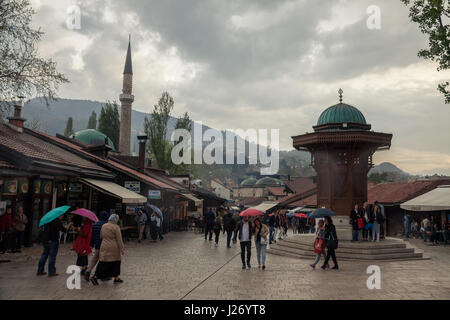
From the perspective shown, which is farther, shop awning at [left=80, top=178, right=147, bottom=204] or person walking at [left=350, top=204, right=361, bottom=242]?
shop awning at [left=80, top=178, right=147, bottom=204]

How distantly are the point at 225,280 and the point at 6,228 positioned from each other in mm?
7794

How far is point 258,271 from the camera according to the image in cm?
1026

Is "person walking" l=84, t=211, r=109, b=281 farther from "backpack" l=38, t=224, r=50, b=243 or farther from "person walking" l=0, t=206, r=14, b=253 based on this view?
"person walking" l=0, t=206, r=14, b=253

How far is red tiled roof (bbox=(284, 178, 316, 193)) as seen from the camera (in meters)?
61.2

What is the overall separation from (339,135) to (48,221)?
11.7 m

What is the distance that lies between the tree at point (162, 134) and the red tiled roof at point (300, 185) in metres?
26.1

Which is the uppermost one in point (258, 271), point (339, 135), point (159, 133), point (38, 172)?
point (159, 133)

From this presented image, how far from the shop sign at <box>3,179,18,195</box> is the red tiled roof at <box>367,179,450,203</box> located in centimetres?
2440

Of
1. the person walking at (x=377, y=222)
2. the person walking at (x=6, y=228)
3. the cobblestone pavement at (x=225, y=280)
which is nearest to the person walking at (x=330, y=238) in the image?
the cobblestone pavement at (x=225, y=280)

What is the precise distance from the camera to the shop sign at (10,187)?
12.6m

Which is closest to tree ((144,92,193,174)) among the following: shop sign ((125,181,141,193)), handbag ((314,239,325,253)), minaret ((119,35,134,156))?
minaret ((119,35,134,156))

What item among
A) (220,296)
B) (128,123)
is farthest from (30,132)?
(128,123)

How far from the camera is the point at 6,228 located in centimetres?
1167

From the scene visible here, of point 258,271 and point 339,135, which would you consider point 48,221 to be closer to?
point 258,271
